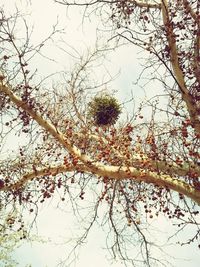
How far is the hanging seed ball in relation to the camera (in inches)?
325

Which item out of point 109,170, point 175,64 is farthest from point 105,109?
point 109,170

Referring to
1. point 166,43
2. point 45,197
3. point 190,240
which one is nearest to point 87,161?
point 45,197

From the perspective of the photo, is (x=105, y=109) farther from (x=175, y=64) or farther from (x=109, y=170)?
(x=109, y=170)

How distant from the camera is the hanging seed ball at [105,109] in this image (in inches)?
325

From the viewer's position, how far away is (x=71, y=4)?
6.75m

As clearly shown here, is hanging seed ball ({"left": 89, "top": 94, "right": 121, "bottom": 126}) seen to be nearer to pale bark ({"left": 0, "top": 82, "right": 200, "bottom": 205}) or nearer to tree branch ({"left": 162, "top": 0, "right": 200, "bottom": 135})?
tree branch ({"left": 162, "top": 0, "right": 200, "bottom": 135})

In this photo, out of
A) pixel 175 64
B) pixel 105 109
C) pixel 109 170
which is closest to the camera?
pixel 109 170

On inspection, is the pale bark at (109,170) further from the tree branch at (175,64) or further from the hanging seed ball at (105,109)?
the hanging seed ball at (105,109)

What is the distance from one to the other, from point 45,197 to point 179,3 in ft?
12.1

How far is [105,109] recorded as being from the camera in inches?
327

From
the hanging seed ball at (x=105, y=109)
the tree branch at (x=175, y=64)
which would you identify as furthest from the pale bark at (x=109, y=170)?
the hanging seed ball at (x=105, y=109)

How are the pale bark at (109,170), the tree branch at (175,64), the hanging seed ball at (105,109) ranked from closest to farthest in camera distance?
the pale bark at (109,170) < the tree branch at (175,64) < the hanging seed ball at (105,109)

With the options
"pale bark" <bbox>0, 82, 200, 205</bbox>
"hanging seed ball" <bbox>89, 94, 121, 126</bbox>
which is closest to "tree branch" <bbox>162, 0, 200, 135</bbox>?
"pale bark" <bbox>0, 82, 200, 205</bbox>

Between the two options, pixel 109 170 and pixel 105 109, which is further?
pixel 105 109
